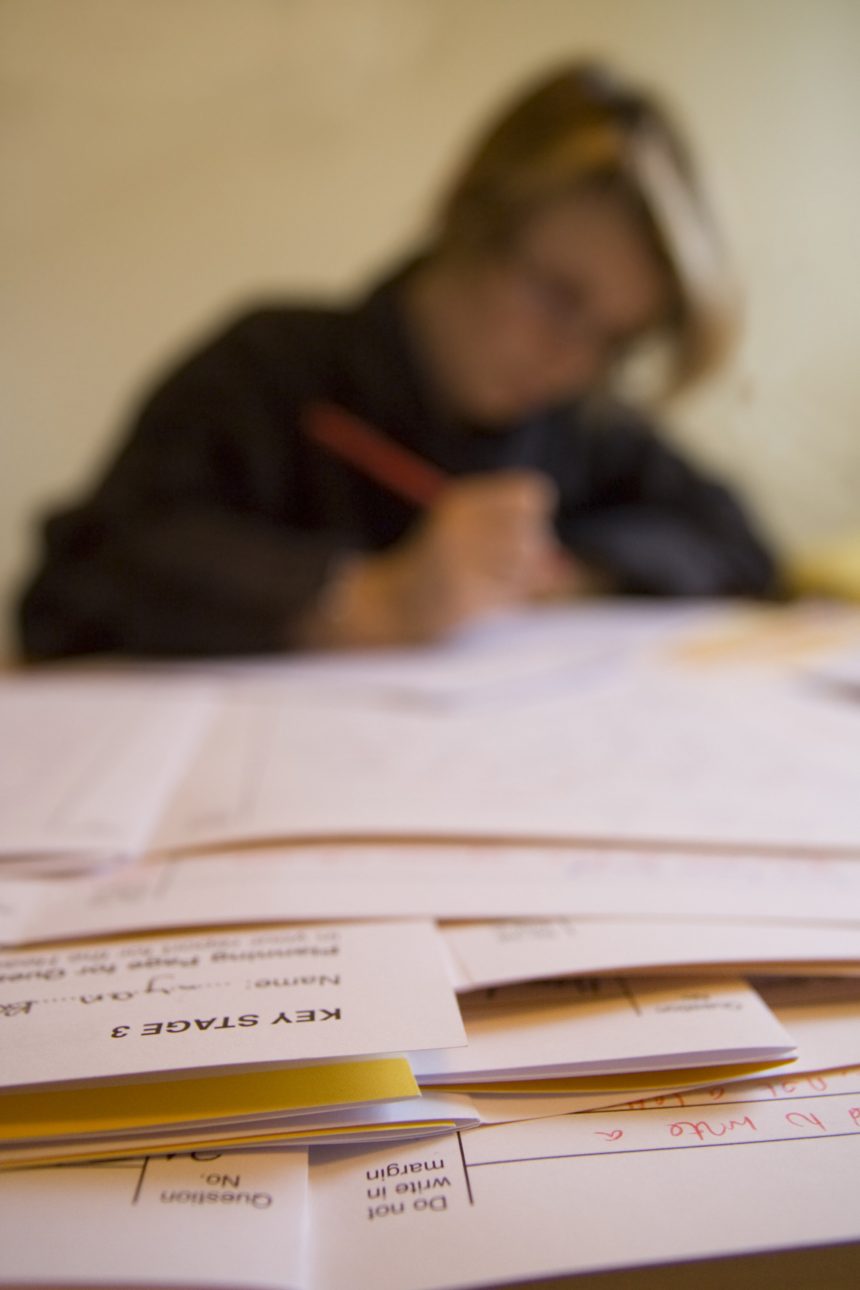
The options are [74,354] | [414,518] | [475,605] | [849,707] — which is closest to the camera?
[849,707]

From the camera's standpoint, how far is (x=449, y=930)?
0.15 meters

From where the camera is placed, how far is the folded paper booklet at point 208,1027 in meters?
0.10

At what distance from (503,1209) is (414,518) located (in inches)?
21.0

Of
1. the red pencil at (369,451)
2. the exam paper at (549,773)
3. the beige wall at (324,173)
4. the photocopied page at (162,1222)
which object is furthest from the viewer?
the red pencil at (369,451)

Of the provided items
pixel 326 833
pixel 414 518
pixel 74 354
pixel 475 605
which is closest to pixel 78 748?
pixel 326 833

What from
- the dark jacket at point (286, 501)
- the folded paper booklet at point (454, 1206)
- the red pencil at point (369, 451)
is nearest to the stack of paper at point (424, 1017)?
the folded paper booklet at point (454, 1206)

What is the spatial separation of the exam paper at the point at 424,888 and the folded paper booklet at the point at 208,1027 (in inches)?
0.4

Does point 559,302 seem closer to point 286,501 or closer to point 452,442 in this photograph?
point 452,442

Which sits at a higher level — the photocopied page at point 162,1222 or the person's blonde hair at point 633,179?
the person's blonde hair at point 633,179

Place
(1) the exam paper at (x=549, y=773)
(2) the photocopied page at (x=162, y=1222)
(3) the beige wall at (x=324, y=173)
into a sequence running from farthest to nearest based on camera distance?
1. (3) the beige wall at (x=324, y=173)
2. (1) the exam paper at (x=549, y=773)
3. (2) the photocopied page at (x=162, y=1222)

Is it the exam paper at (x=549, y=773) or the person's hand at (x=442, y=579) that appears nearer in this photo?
the exam paper at (x=549, y=773)

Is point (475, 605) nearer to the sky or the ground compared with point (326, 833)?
nearer to the sky

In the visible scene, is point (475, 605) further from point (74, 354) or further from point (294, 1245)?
point (74, 354)

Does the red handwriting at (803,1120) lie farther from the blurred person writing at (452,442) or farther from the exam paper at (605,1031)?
the blurred person writing at (452,442)
